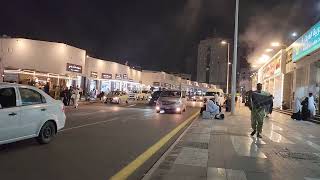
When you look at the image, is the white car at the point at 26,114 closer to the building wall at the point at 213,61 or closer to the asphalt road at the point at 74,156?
the asphalt road at the point at 74,156

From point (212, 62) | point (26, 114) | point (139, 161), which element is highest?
point (212, 62)

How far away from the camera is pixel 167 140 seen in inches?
532

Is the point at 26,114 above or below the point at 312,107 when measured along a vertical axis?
below

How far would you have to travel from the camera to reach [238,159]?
10.0 meters

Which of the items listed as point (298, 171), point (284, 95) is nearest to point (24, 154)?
point (298, 171)

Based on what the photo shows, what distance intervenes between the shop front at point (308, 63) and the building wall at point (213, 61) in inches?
2249

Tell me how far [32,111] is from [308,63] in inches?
869

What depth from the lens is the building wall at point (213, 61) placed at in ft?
337

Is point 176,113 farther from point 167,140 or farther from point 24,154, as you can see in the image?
point 24,154

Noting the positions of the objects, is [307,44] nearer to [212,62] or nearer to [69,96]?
[69,96]

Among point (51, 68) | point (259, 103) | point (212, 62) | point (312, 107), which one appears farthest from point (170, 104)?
point (212, 62)

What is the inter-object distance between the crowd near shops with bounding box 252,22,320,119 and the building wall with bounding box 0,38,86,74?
2105 cm

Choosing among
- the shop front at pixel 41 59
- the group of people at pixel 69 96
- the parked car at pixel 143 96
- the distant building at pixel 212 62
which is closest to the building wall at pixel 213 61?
the distant building at pixel 212 62

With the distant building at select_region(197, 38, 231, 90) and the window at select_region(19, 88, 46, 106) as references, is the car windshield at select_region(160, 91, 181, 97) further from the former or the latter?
the distant building at select_region(197, 38, 231, 90)
